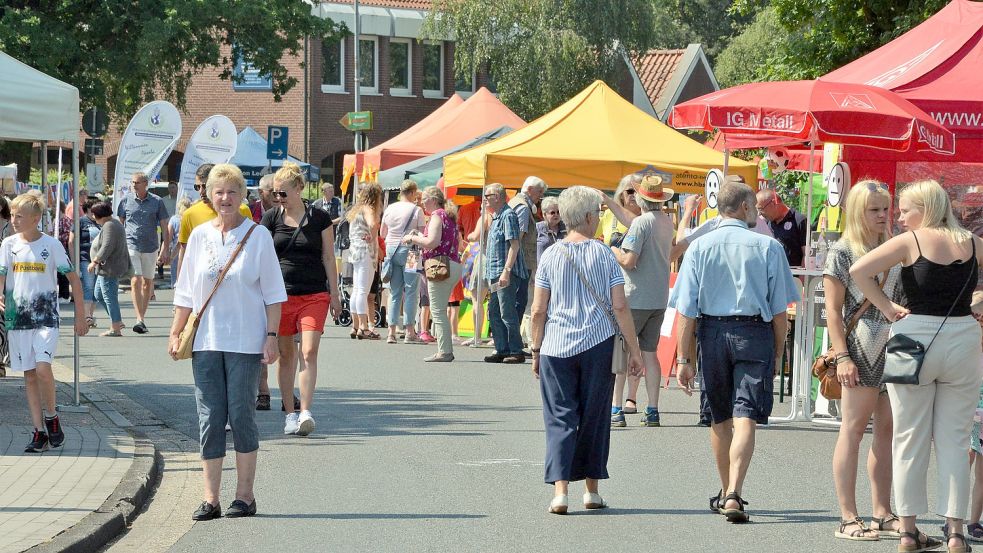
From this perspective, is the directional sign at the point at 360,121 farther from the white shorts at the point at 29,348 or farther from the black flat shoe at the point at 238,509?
the black flat shoe at the point at 238,509

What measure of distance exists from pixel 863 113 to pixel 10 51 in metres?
22.1

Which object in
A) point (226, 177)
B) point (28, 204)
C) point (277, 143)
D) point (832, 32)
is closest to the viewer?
point (226, 177)

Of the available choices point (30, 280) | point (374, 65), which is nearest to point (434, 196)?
point (30, 280)

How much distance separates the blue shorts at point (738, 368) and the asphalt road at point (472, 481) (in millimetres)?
600

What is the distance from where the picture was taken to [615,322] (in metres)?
7.60

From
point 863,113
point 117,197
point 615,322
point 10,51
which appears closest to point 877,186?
point 615,322

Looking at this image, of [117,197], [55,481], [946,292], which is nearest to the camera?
[946,292]

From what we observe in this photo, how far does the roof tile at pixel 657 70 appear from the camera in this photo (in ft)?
169

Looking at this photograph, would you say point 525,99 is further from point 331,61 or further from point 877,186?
point 877,186

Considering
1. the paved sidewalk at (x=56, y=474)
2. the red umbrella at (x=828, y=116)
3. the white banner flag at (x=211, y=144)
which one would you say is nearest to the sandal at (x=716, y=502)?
the paved sidewalk at (x=56, y=474)

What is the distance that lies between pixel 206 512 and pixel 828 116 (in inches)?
233

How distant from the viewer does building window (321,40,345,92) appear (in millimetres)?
47625

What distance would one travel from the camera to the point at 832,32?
943 inches

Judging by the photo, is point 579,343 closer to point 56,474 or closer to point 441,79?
point 56,474
